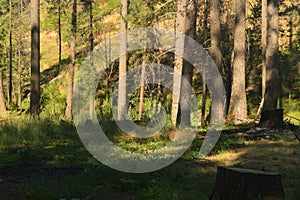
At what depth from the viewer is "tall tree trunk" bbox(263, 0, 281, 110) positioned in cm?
1880

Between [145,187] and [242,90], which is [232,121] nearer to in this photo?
[242,90]

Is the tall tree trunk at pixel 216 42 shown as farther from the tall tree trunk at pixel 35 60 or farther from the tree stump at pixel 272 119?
the tall tree trunk at pixel 35 60

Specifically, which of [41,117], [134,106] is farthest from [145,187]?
[134,106]

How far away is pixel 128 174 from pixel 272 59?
1332 centimetres

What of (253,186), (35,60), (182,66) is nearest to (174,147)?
(253,186)

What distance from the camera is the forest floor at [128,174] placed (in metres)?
6.49

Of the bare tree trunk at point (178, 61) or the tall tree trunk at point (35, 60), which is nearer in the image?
the tall tree trunk at point (35, 60)

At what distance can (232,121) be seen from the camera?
19172mm

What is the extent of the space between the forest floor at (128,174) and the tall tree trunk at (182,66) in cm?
531

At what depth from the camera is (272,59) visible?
1966cm

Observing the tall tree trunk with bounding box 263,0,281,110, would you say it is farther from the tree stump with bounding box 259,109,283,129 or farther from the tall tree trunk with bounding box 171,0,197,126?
the tree stump with bounding box 259,109,283,129

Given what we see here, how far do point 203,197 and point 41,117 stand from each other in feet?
32.1

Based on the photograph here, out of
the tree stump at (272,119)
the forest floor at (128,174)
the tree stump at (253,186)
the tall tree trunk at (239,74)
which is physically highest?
the tall tree trunk at (239,74)

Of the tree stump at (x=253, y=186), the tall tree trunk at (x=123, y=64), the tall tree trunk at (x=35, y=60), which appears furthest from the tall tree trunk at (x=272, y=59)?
the tree stump at (x=253, y=186)
